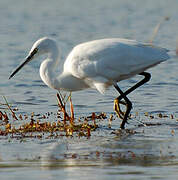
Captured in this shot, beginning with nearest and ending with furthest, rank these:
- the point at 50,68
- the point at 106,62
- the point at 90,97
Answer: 1. the point at 106,62
2. the point at 50,68
3. the point at 90,97

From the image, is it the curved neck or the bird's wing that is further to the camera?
the curved neck

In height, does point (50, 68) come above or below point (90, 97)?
above

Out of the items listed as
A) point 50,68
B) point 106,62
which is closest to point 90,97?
point 50,68

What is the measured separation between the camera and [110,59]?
27.6 ft

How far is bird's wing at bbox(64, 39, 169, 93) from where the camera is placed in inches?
331

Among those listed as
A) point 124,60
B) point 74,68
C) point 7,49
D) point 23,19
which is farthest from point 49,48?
point 23,19

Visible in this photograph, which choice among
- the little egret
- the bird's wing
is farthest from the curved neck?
the bird's wing

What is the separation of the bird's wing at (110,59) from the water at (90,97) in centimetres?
82

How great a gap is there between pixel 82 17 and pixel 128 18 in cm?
166

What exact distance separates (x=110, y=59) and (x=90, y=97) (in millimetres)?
2693

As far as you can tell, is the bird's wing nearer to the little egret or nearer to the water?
the little egret

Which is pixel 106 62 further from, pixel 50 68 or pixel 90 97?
pixel 90 97

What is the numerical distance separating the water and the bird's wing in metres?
0.82

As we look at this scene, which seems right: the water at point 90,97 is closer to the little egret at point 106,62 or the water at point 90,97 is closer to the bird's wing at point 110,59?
the little egret at point 106,62
